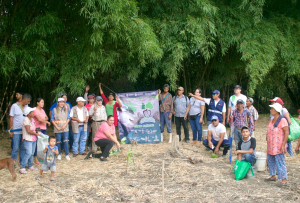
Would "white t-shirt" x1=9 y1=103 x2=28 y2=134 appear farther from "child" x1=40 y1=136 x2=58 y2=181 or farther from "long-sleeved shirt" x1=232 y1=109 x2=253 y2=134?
"long-sleeved shirt" x1=232 y1=109 x2=253 y2=134

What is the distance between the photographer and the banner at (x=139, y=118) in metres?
6.59

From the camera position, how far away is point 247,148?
415 centimetres

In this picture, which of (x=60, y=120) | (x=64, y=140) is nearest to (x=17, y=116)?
(x=60, y=120)

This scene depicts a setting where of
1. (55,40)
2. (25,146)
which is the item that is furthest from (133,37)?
(25,146)

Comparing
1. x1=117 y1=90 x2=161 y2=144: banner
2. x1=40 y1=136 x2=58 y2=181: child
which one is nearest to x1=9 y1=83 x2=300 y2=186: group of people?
x1=40 y1=136 x2=58 y2=181: child

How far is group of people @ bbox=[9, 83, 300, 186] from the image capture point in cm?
363

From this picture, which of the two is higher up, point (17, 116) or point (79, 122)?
point (17, 116)

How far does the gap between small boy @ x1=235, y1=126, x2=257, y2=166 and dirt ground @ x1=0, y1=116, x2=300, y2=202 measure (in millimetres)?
271

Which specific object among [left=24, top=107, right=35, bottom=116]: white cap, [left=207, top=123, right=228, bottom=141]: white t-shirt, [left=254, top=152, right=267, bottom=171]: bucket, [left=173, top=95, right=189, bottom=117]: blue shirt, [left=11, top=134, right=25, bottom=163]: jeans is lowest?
[left=254, top=152, right=267, bottom=171]: bucket

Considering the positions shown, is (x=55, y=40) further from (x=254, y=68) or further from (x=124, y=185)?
(x=254, y=68)

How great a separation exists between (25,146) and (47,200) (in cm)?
134

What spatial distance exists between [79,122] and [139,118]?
183 cm

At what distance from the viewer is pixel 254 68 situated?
6.77 meters

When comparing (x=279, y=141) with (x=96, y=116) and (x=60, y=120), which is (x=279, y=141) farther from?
(x=60, y=120)
